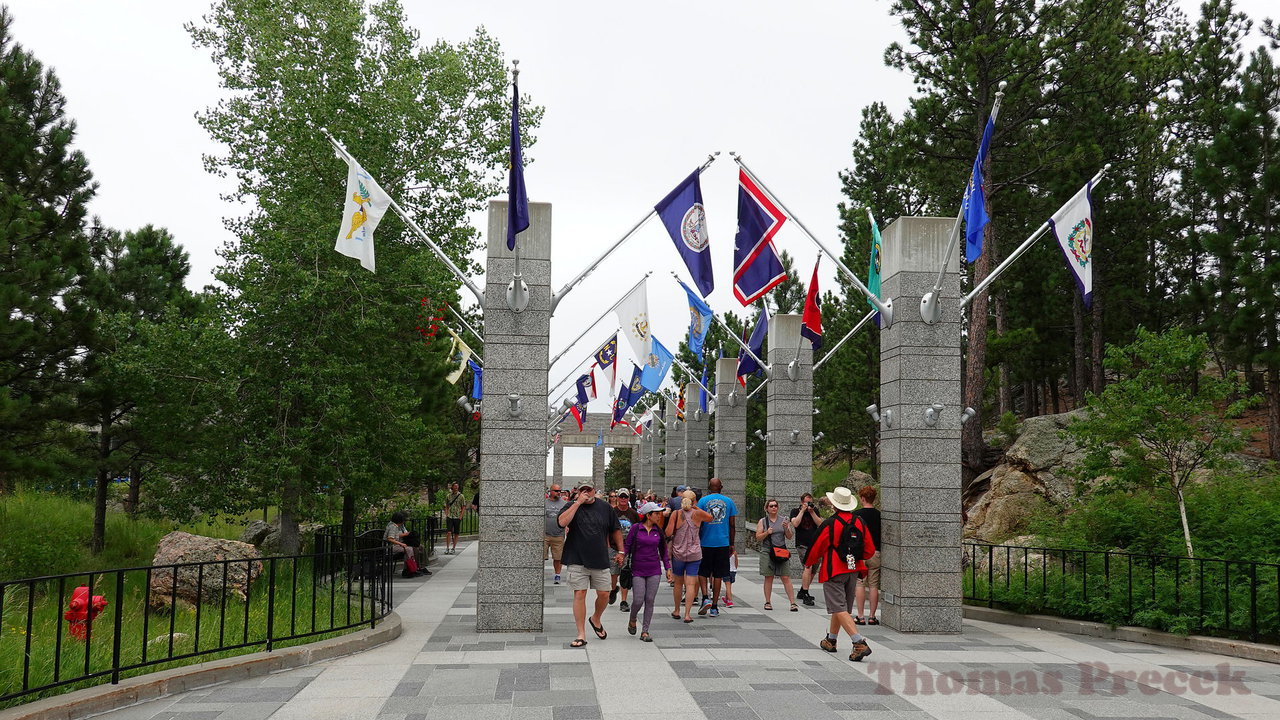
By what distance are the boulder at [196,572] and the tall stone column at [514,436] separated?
3295 millimetres

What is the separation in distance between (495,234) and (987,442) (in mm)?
22423

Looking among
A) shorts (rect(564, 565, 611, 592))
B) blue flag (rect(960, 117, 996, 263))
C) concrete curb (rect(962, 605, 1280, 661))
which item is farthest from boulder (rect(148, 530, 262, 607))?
concrete curb (rect(962, 605, 1280, 661))

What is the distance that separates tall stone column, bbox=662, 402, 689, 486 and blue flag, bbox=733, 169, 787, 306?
2607 centimetres

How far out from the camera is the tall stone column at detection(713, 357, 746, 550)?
29062mm

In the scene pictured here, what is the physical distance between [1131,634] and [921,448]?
334 cm

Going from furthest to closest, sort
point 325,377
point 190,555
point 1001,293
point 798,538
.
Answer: point 1001,293 → point 325,377 → point 798,538 → point 190,555

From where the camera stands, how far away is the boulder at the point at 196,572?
44.0 feet

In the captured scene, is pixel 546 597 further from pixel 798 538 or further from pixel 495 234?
pixel 495 234

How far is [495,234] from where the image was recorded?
13.1 metres

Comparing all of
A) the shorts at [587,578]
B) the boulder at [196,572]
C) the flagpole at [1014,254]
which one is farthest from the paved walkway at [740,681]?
the flagpole at [1014,254]

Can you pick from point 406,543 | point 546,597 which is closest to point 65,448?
point 406,543

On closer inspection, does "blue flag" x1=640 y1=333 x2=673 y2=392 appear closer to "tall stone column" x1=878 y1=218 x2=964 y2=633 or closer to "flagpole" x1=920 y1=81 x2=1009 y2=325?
"tall stone column" x1=878 y1=218 x2=964 y2=633

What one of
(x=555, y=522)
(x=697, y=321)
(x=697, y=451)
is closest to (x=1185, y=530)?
(x=555, y=522)

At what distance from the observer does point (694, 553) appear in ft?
43.2
